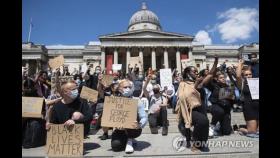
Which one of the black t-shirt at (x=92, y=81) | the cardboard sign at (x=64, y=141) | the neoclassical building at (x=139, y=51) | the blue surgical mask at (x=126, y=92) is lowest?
the cardboard sign at (x=64, y=141)

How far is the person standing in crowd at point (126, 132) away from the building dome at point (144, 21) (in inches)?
2625

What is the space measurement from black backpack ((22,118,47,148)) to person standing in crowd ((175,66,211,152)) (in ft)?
10.6

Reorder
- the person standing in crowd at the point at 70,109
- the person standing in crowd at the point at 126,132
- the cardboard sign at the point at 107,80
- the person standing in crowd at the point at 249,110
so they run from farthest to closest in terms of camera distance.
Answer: the cardboard sign at the point at 107,80 → the person standing in crowd at the point at 249,110 → the person standing in crowd at the point at 126,132 → the person standing in crowd at the point at 70,109

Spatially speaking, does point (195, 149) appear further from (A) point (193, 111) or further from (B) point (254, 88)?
(B) point (254, 88)

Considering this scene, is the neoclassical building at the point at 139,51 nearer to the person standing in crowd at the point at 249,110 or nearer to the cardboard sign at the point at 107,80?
the cardboard sign at the point at 107,80

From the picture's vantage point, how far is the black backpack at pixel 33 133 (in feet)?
22.6

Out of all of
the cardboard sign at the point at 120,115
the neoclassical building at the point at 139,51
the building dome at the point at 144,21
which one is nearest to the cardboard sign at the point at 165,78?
the cardboard sign at the point at 120,115

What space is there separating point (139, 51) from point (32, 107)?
50582 millimetres

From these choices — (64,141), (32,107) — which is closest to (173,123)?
(32,107)

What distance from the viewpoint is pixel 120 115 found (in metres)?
6.05
